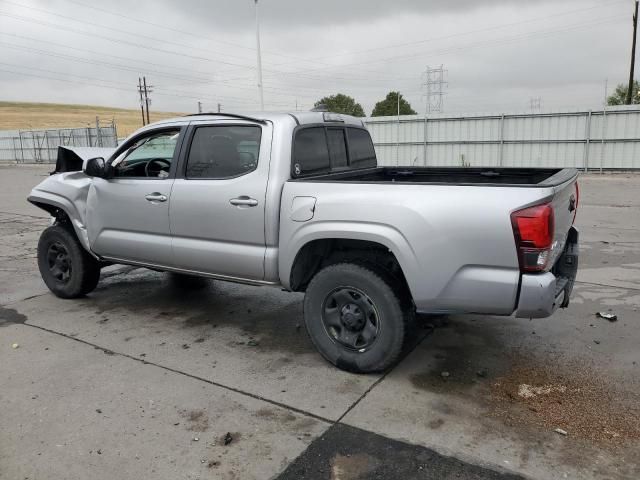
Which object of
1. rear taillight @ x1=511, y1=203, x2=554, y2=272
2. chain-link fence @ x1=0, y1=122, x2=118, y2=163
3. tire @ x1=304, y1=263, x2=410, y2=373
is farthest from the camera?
chain-link fence @ x1=0, y1=122, x2=118, y2=163

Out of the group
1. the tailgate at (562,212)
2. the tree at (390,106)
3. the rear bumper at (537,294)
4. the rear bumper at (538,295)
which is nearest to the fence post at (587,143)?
the tailgate at (562,212)

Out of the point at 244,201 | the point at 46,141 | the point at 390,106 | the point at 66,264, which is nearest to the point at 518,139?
the point at 66,264

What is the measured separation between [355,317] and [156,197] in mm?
2102

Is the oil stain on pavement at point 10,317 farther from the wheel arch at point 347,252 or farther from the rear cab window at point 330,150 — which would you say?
the rear cab window at point 330,150

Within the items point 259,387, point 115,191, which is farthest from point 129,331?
point 259,387

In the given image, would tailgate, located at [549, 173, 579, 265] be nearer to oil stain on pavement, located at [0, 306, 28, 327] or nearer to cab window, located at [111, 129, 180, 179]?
cab window, located at [111, 129, 180, 179]

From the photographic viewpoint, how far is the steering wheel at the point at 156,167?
209 inches

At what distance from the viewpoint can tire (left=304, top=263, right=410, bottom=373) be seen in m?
3.70

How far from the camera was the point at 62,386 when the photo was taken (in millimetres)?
3791

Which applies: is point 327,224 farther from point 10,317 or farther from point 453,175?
point 10,317

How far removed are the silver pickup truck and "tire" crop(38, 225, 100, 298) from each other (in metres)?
0.02

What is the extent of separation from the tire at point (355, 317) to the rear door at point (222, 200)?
583 mm

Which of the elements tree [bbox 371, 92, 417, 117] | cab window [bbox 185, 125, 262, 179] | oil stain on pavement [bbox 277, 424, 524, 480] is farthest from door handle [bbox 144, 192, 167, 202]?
tree [bbox 371, 92, 417, 117]

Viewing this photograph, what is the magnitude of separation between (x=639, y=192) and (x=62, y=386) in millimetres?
15343
